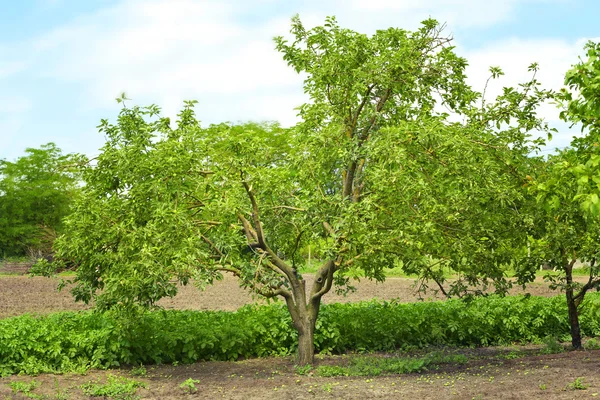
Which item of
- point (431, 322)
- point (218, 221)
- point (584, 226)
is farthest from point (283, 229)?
point (584, 226)

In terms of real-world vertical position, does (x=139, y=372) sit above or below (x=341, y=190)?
below

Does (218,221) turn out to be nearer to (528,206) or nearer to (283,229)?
(283,229)

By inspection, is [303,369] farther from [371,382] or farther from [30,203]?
[30,203]

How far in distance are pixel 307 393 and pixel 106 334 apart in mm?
3676

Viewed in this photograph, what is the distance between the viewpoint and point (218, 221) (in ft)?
32.4

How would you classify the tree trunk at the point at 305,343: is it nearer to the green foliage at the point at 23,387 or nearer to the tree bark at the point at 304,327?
the tree bark at the point at 304,327

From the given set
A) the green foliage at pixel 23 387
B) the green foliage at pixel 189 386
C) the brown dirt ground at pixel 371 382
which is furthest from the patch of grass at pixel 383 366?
the green foliage at pixel 23 387

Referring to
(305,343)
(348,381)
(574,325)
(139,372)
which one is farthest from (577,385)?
(139,372)

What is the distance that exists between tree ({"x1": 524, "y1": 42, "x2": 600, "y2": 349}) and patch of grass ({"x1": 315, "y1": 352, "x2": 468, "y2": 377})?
2.10 metres

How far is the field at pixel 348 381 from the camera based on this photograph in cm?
831

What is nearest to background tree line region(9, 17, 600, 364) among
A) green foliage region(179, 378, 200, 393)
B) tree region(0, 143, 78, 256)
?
green foliage region(179, 378, 200, 393)

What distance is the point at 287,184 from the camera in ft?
33.2

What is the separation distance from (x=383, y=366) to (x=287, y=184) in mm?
3175

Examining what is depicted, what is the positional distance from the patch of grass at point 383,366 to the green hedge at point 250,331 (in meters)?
1.32
